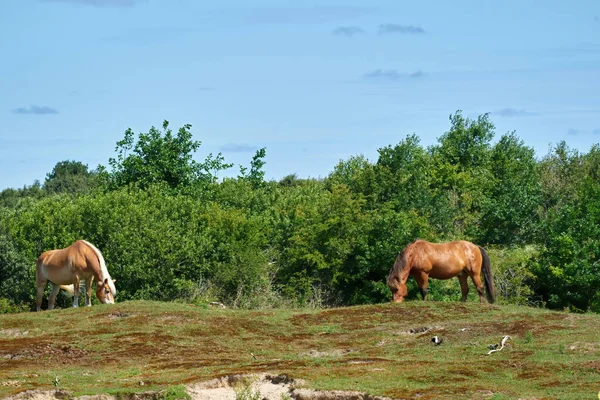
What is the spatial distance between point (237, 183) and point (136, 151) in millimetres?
6545

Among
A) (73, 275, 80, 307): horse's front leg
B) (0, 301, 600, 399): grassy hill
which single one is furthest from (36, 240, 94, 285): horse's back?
(0, 301, 600, 399): grassy hill

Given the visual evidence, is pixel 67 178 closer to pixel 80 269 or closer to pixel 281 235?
pixel 281 235

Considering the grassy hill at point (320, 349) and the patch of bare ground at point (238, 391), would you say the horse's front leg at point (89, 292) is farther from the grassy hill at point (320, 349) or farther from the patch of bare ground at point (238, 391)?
the patch of bare ground at point (238, 391)

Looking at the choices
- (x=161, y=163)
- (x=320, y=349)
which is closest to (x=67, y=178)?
(x=161, y=163)

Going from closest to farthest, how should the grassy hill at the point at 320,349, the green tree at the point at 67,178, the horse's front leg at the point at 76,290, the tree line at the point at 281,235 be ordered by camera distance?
the grassy hill at the point at 320,349 < the horse's front leg at the point at 76,290 < the tree line at the point at 281,235 < the green tree at the point at 67,178

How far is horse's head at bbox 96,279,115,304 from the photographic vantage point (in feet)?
129

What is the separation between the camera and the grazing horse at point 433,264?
128ft

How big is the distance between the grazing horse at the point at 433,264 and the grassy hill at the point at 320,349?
2.07 meters

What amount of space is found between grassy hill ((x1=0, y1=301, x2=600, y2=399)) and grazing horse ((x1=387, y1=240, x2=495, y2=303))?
207 centimetres

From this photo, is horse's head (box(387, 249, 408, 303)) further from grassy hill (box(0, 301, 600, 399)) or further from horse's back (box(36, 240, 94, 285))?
horse's back (box(36, 240, 94, 285))

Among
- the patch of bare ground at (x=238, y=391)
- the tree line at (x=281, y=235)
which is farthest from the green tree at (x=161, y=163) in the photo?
the patch of bare ground at (x=238, y=391)

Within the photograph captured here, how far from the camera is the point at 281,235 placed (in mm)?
56031

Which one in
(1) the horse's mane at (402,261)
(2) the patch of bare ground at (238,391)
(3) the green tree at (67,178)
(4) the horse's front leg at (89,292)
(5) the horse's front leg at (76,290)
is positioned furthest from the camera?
(3) the green tree at (67,178)

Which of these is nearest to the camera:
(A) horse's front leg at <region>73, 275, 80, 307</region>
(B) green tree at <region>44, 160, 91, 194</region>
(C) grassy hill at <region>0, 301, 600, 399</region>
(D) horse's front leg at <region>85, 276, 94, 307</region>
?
(C) grassy hill at <region>0, 301, 600, 399</region>
